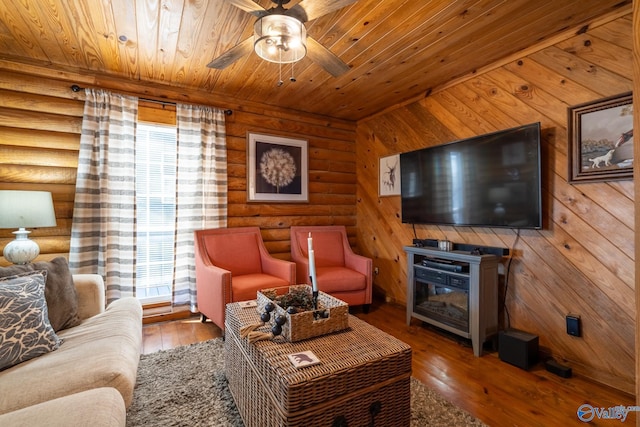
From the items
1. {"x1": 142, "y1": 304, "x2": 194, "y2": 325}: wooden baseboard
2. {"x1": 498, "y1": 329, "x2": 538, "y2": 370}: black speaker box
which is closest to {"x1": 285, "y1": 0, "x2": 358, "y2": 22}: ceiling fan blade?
{"x1": 498, "y1": 329, "x2": 538, "y2": 370}: black speaker box

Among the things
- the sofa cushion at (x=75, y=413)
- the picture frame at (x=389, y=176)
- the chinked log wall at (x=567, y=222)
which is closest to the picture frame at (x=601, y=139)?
the chinked log wall at (x=567, y=222)

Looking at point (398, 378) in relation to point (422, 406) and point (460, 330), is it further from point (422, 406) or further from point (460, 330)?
point (460, 330)

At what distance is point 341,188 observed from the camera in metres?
4.19

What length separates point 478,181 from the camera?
2.53 metres

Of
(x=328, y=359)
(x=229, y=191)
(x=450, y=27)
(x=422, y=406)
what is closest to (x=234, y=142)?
(x=229, y=191)

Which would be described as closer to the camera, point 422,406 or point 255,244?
point 422,406

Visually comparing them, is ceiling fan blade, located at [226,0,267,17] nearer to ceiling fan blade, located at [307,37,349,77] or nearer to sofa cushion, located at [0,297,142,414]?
ceiling fan blade, located at [307,37,349,77]

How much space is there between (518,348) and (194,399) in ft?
7.31

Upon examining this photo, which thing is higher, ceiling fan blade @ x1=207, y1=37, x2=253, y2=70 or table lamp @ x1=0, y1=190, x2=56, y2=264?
ceiling fan blade @ x1=207, y1=37, x2=253, y2=70

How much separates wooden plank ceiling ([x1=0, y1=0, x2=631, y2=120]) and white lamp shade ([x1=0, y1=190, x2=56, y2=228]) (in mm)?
1209

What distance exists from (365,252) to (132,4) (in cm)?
346

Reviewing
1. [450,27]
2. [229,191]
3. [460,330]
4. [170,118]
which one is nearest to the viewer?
[450,27]

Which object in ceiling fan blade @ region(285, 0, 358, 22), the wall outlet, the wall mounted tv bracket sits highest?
ceiling fan blade @ region(285, 0, 358, 22)

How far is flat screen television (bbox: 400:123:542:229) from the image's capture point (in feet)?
7.16
